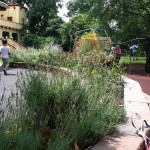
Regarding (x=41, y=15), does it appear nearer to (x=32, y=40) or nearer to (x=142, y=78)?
(x=32, y=40)

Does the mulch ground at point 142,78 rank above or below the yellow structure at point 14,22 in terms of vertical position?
below

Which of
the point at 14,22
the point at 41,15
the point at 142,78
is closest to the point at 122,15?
the point at 142,78

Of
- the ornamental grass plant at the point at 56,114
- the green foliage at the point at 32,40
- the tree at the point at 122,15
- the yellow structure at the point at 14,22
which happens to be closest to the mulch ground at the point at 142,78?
the tree at the point at 122,15

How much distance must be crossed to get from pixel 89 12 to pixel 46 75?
2406 centimetres

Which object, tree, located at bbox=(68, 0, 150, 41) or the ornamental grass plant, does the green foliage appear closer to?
tree, located at bbox=(68, 0, 150, 41)

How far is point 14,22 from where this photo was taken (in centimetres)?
5528

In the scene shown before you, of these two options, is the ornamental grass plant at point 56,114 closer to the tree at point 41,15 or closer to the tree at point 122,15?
the tree at point 122,15

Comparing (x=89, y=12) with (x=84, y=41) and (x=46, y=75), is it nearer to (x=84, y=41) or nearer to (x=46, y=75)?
(x=84, y=41)

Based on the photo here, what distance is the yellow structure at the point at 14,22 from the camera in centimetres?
5153

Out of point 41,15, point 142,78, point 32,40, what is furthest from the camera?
point 41,15

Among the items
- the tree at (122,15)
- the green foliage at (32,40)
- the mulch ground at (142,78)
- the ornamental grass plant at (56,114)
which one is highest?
the tree at (122,15)

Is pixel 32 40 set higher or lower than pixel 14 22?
lower

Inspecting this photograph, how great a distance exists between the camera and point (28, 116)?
413 centimetres

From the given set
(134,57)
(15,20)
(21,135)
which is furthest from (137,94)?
(15,20)
